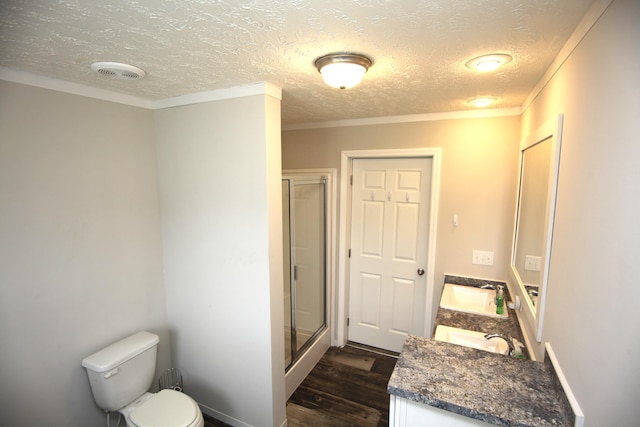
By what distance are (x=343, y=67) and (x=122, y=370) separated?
217 centimetres

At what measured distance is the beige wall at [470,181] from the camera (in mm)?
2443

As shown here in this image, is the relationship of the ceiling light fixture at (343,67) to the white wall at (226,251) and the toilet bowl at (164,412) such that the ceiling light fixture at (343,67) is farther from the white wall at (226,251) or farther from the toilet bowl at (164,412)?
the toilet bowl at (164,412)

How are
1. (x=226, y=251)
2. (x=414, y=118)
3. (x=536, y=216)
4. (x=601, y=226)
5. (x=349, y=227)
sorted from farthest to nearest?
(x=349, y=227), (x=414, y=118), (x=226, y=251), (x=536, y=216), (x=601, y=226)

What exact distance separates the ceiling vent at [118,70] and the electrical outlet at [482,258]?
276 cm

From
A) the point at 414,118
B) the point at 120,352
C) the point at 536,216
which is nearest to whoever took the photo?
the point at 536,216

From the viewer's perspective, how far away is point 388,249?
9.91ft

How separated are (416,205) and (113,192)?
8.12ft

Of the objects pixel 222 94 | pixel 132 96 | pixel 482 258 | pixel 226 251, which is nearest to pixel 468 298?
pixel 482 258

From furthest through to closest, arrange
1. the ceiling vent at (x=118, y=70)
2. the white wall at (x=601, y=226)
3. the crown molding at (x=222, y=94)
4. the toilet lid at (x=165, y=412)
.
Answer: the crown molding at (x=222, y=94) → the toilet lid at (x=165, y=412) → the ceiling vent at (x=118, y=70) → the white wall at (x=601, y=226)

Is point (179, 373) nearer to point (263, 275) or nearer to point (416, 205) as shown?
point (263, 275)

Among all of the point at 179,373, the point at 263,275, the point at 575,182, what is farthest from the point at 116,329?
the point at 575,182

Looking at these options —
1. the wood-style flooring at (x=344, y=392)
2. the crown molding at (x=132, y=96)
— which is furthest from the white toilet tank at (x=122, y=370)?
the crown molding at (x=132, y=96)

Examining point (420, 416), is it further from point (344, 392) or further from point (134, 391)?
point (134, 391)

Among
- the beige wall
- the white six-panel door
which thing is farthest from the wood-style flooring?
the beige wall
